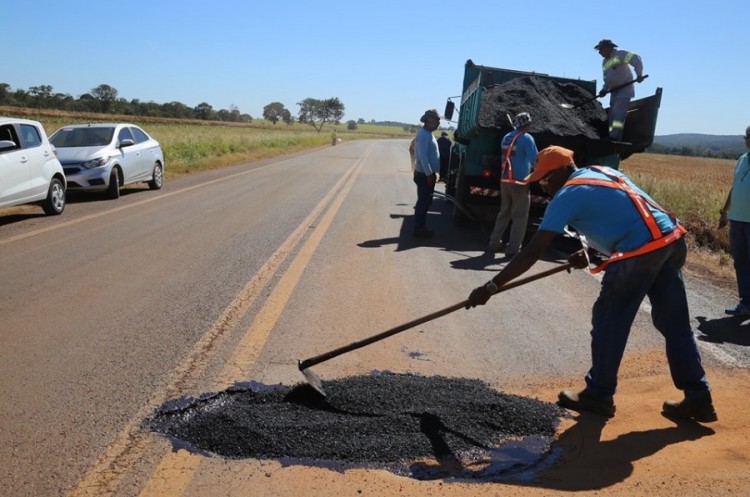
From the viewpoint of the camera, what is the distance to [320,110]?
138 m

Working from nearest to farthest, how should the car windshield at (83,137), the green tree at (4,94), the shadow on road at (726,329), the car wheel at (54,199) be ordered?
the shadow on road at (726,329)
the car wheel at (54,199)
the car windshield at (83,137)
the green tree at (4,94)

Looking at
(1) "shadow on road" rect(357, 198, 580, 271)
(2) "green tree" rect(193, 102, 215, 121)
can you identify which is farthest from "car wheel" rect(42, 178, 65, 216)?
(2) "green tree" rect(193, 102, 215, 121)

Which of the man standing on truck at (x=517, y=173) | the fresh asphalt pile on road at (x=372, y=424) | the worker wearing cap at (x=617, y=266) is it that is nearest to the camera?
the fresh asphalt pile on road at (x=372, y=424)

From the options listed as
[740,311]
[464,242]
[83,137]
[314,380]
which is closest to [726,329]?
[740,311]

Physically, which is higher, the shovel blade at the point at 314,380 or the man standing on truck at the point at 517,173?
the man standing on truck at the point at 517,173

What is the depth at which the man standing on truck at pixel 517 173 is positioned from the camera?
8.56m

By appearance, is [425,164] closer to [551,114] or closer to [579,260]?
[551,114]

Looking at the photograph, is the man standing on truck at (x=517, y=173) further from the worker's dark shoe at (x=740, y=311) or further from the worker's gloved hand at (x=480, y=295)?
the worker's gloved hand at (x=480, y=295)

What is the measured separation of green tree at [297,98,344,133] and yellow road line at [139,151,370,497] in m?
130

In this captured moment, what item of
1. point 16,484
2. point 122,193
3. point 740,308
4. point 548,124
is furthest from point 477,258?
point 122,193

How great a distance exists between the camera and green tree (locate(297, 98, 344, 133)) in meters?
137

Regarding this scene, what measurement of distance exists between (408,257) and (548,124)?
324 cm

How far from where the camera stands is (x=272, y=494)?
2830mm

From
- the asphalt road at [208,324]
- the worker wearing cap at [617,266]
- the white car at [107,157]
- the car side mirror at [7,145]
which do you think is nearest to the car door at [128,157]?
the white car at [107,157]
